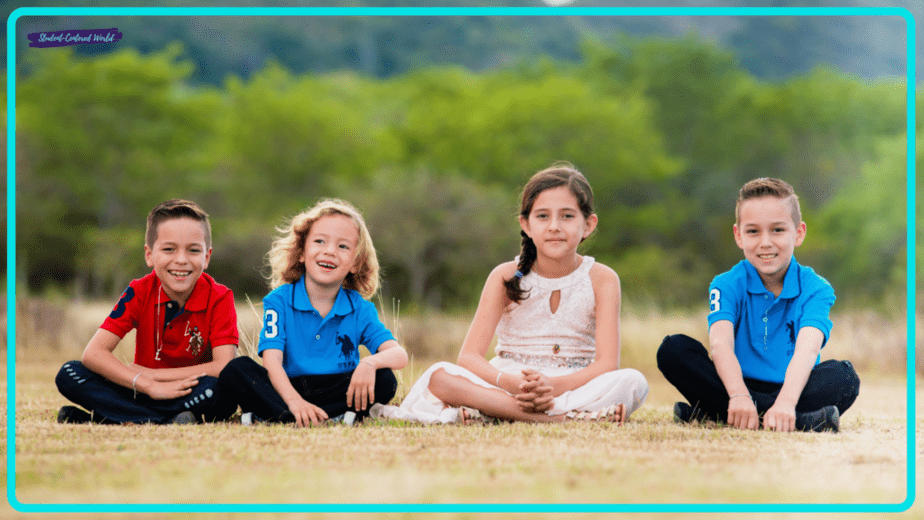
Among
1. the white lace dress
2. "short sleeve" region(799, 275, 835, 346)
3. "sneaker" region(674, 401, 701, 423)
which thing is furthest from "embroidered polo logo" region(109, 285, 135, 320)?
"short sleeve" region(799, 275, 835, 346)

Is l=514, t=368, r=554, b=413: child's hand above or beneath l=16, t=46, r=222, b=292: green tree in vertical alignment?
beneath

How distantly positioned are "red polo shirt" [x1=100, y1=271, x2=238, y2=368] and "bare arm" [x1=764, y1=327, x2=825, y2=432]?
8.23 feet

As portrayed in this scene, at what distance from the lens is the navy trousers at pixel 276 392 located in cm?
402

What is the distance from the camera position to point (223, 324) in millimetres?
4266

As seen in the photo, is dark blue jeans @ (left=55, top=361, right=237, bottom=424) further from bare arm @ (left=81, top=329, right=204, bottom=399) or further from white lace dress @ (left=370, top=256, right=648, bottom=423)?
white lace dress @ (left=370, top=256, right=648, bottom=423)

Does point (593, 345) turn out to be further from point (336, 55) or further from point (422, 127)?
point (336, 55)

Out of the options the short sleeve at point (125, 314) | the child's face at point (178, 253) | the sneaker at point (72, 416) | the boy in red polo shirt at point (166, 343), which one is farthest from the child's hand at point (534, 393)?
the sneaker at point (72, 416)

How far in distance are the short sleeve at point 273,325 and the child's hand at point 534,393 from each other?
1132 mm

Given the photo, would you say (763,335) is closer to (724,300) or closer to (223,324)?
(724,300)

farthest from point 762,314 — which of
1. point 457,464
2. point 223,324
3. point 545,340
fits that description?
point 223,324

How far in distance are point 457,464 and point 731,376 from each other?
4.81ft

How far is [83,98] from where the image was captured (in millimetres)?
38094

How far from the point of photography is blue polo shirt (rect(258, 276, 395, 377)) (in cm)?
417

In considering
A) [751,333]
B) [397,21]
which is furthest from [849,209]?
[751,333]
